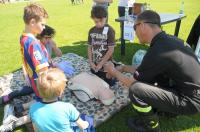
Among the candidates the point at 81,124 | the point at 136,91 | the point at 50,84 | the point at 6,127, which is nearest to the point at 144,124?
the point at 136,91

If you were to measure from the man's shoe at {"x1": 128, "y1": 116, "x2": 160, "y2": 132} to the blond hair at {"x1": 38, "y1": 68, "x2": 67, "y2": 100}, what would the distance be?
137 cm

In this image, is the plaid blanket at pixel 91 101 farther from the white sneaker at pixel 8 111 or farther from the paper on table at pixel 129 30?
the paper on table at pixel 129 30

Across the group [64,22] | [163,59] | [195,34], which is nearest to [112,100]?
[163,59]

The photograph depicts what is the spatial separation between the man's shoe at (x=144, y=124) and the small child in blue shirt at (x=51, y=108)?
1.18 meters

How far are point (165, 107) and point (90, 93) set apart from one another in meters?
1.39

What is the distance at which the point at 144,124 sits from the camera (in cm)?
339

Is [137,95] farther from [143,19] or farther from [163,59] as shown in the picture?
[143,19]

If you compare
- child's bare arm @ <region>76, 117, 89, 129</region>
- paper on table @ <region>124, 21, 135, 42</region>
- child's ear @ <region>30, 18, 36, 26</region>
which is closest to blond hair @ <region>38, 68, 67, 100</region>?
child's bare arm @ <region>76, 117, 89, 129</region>

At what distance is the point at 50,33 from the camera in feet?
14.0

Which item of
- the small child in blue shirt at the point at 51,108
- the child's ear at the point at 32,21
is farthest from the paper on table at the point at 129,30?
the small child in blue shirt at the point at 51,108

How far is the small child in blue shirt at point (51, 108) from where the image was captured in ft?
8.02

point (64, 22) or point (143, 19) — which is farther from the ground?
point (143, 19)

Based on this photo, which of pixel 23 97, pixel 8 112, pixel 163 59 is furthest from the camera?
pixel 23 97

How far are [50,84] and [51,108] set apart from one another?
0.25 metres
